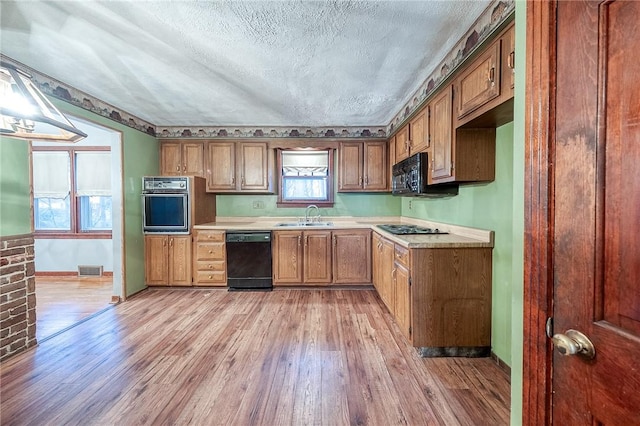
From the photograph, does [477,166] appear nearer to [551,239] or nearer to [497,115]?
[497,115]

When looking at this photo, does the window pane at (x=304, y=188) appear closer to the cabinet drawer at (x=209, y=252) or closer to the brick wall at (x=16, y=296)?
the cabinet drawer at (x=209, y=252)

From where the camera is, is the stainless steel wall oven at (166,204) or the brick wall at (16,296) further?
the stainless steel wall oven at (166,204)

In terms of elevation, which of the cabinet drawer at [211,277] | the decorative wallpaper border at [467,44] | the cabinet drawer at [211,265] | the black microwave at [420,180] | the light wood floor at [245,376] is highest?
the decorative wallpaper border at [467,44]

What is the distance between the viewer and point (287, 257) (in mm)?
3723

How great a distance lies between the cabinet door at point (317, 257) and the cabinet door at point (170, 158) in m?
2.26

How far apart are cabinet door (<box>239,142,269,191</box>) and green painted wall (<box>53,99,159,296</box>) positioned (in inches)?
52.6

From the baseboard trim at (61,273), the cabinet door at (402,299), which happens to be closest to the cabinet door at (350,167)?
the cabinet door at (402,299)

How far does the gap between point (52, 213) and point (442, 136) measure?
615 cm

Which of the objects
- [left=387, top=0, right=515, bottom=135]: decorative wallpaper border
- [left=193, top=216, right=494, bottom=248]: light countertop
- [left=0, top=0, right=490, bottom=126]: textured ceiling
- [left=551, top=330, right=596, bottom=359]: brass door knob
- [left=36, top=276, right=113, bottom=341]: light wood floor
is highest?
[left=0, top=0, right=490, bottom=126]: textured ceiling

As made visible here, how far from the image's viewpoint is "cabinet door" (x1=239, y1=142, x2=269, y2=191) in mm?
3971

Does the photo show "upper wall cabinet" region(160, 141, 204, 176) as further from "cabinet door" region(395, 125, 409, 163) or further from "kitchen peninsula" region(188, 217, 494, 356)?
"kitchen peninsula" region(188, 217, 494, 356)

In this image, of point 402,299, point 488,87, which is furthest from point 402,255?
point 488,87

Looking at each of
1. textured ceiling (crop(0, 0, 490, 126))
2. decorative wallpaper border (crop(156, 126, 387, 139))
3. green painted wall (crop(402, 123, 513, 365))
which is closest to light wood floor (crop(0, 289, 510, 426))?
green painted wall (crop(402, 123, 513, 365))

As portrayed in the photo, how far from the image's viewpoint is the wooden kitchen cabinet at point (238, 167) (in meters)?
3.97
